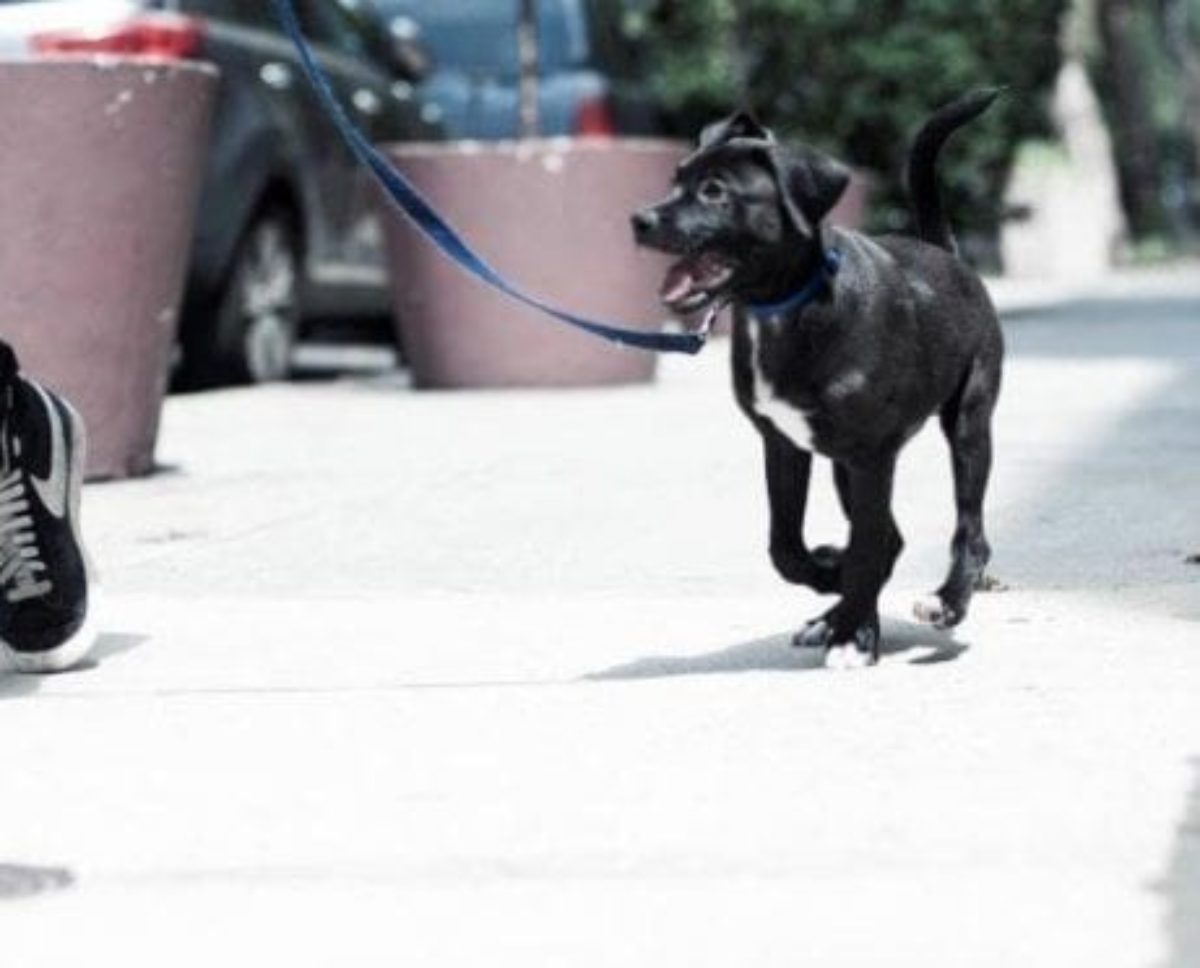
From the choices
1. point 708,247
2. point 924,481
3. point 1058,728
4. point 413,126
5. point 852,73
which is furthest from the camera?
point 852,73

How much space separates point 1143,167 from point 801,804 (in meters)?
30.6

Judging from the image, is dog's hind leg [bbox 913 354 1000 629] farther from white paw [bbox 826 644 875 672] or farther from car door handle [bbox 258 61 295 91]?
car door handle [bbox 258 61 295 91]

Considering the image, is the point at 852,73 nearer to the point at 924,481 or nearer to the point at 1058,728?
the point at 924,481

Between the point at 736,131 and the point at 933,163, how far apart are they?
0.80 metres

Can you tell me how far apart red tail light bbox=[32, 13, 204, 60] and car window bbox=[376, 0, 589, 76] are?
4.61m

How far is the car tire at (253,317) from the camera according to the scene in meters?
11.8

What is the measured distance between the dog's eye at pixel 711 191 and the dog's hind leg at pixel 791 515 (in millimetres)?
441

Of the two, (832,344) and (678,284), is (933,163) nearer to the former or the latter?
(832,344)

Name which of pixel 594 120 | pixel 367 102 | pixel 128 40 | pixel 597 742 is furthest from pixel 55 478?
pixel 594 120

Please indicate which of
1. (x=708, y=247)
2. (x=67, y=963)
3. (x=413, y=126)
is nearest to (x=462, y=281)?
(x=413, y=126)

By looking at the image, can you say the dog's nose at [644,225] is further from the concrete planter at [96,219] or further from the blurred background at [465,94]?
the blurred background at [465,94]

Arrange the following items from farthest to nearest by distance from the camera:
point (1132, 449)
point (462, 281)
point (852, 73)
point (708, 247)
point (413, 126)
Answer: point (852, 73)
point (413, 126)
point (462, 281)
point (1132, 449)
point (708, 247)

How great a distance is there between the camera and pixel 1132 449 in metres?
9.04

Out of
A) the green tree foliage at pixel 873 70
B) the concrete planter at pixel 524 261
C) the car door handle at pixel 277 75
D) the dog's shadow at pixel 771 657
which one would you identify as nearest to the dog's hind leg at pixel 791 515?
the dog's shadow at pixel 771 657
